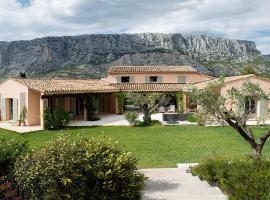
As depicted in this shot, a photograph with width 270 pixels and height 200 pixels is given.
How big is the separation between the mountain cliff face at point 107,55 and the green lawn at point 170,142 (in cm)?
7102

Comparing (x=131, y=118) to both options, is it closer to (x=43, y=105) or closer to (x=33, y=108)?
(x=43, y=105)

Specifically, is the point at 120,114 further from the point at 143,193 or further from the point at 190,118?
the point at 143,193

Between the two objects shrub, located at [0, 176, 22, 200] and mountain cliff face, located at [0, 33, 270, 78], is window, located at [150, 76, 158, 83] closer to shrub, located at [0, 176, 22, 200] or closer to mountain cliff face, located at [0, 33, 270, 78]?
shrub, located at [0, 176, 22, 200]

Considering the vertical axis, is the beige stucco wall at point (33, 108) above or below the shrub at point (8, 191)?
above

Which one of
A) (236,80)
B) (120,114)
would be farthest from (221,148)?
(120,114)

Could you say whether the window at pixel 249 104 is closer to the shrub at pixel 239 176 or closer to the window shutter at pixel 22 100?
the shrub at pixel 239 176

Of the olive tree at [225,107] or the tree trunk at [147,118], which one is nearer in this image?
the olive tree at [225,107]

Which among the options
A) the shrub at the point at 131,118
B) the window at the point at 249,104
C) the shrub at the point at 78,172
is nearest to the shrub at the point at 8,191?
the shrub at the point at 78,172

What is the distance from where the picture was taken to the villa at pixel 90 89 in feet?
97.6

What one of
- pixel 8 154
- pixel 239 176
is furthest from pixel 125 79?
pixel 239 176

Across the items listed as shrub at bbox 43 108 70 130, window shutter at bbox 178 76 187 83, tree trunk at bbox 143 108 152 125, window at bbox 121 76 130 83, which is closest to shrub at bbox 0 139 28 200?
shrub at bbox 43 108 70 130

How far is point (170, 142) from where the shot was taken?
20859mm

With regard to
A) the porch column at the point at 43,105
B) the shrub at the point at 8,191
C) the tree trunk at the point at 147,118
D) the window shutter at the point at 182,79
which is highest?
the window shutter at the point at 182,79

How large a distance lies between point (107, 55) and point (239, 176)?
→ 111 metres
